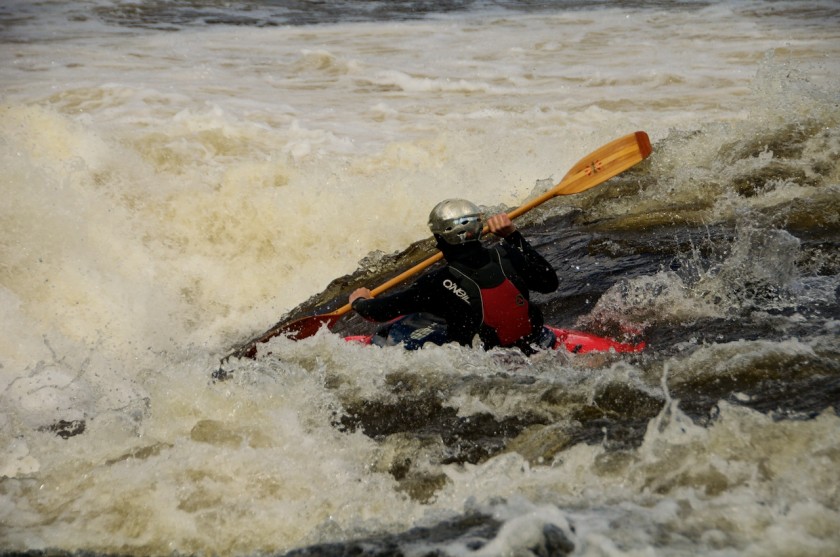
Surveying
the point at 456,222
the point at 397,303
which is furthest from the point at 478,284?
the point at 397,303

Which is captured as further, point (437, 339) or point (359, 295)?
point (359, 295)

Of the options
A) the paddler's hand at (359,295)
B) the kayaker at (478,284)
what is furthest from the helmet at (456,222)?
the paddler's hand at (359,295)

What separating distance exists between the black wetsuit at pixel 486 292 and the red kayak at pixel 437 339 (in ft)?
0.83

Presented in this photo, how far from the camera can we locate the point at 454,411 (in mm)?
4344

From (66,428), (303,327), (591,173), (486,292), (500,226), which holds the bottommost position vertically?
(66,428)

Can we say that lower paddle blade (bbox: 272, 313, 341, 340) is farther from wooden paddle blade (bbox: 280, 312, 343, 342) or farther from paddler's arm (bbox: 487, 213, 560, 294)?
paddler's arm (bbox: 487, 213, 560, 294)

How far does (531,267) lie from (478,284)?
13.7 inches

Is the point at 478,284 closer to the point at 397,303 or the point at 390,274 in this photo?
the point at 397,303

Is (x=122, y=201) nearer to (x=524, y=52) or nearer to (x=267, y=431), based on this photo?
(x=267, y=431)

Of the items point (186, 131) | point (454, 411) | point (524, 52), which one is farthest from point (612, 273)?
point (524, 52)

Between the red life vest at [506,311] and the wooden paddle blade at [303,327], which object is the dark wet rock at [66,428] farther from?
the red life vest at [506,311]

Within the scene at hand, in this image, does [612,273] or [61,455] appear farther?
[612,273]

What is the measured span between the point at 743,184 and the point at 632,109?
5910mm

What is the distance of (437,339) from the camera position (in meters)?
5.07
